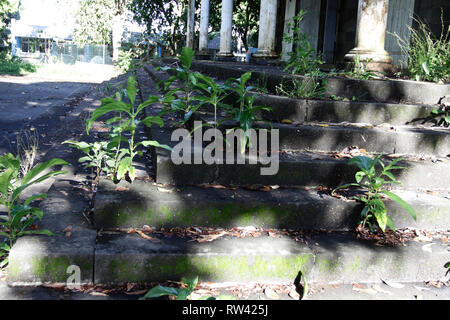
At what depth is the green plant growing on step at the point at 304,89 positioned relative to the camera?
4031mm

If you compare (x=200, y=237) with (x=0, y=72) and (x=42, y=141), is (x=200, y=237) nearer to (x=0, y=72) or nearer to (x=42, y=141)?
(x=42, y=141)

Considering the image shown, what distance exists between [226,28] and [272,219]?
9.11m

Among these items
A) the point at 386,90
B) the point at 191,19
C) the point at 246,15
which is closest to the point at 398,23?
the point at 386,90

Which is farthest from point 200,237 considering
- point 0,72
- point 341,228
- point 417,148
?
point 0,72

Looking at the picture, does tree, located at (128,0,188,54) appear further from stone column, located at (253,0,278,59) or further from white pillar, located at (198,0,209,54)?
stone column, located at (253,0,278,59)

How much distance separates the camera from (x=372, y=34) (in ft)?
16.6

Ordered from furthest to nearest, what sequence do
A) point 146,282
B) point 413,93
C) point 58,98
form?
point 58,98
point 413,93
point 146,282

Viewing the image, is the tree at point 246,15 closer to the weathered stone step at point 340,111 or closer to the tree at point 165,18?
the tree at point 165,18

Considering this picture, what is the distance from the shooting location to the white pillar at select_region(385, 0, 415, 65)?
740 cm

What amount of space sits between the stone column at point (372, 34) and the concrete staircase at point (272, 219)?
5.18 ft

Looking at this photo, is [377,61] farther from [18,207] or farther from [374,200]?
[18,207]

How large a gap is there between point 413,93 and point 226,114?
1.92 m

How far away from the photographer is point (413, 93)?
430cm

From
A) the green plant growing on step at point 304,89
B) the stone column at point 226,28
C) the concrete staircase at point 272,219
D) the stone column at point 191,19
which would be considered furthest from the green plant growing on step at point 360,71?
the stone column at point 191,19
